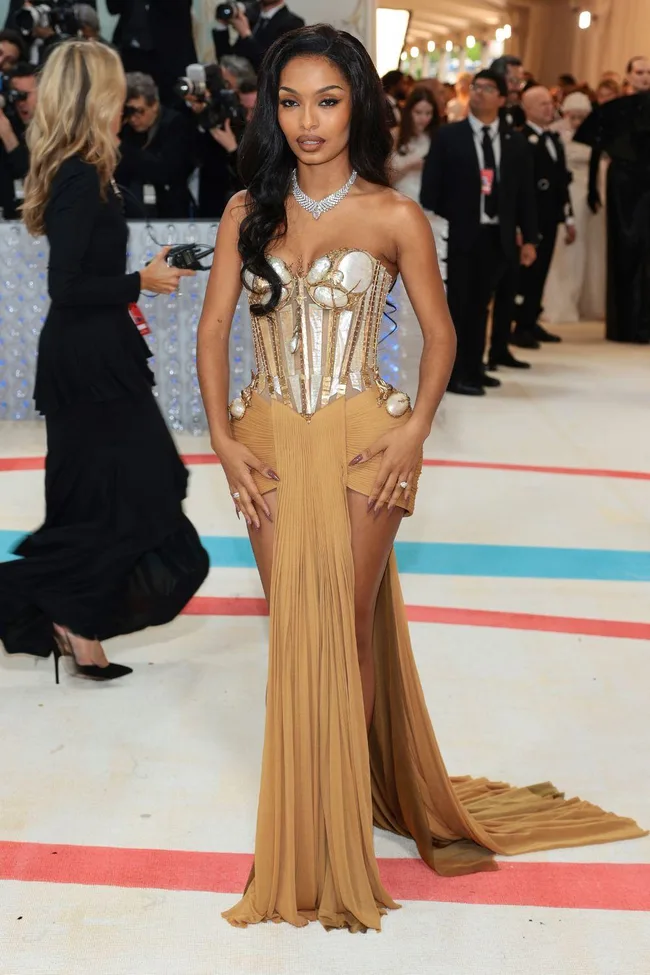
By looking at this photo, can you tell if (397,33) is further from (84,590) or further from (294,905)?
(294,905)

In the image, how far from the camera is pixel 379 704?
2.54 metres

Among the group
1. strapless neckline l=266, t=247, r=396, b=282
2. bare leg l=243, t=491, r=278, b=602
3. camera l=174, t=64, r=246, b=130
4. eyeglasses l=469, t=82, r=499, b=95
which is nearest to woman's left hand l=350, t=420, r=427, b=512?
bare leg l=243, t=491, r=278, b=602

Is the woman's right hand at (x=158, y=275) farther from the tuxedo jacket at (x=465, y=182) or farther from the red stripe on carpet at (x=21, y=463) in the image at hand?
the tuxedo jacket at (x=465, y=182)

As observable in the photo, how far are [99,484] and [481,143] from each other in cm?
477

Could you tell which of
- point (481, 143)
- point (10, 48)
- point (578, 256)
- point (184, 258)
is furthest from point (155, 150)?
point (578, 256)

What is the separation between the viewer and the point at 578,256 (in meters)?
11.7

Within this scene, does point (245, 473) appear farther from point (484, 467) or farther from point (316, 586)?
point (484, 467)

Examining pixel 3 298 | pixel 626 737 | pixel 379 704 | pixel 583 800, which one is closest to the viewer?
pixel 379 704

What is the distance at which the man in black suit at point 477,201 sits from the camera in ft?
24.3

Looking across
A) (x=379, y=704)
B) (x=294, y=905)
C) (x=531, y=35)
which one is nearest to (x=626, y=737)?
(x=379, y=704)

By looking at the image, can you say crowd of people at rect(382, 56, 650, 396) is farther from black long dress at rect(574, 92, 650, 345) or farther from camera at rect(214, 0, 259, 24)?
camera at rect(214, 0, 259, 24)

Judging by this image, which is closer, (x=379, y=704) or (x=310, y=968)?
(x=310, y=968)

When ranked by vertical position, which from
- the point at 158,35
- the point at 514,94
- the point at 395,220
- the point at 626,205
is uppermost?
the point at 158,35

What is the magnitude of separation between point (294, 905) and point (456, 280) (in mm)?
5716
